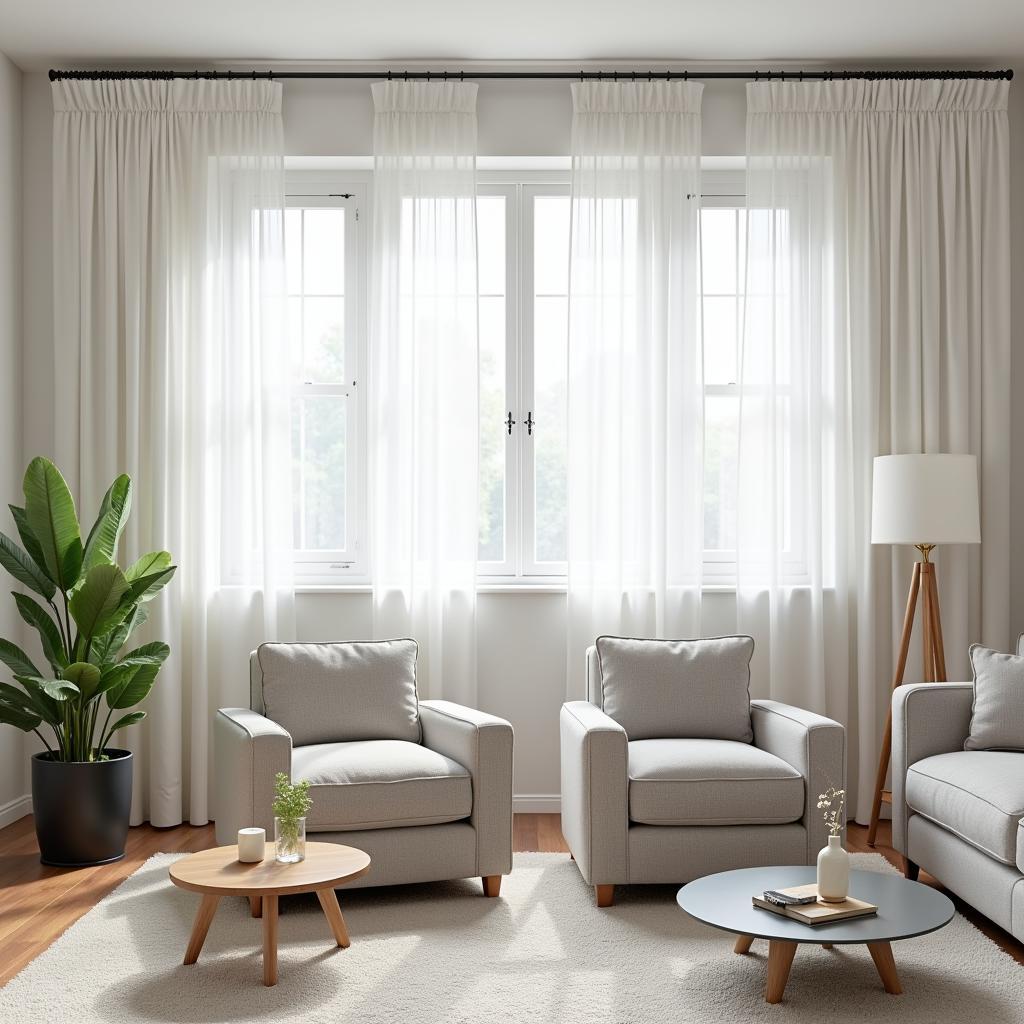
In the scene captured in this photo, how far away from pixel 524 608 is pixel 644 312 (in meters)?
1.37

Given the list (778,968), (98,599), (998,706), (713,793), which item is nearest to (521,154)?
(98,599)

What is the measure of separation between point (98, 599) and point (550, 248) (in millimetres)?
2446

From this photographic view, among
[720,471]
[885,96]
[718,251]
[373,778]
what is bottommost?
[373,778]

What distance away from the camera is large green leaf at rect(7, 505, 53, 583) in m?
3.99

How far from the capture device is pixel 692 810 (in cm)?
347

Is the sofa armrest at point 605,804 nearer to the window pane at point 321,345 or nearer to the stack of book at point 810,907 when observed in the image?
the stack of book at point 810,907

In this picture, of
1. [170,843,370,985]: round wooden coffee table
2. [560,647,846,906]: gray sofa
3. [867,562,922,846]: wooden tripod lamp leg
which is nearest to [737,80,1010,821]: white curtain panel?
[867,562,922,846]: wooden tripod lamp leg

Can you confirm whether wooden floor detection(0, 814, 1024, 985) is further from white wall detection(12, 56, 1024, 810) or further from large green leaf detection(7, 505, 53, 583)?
large green leaf detection(7, 505, 53, 583)

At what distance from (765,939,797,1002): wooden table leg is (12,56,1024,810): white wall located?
2.02m

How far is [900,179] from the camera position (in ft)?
15.3

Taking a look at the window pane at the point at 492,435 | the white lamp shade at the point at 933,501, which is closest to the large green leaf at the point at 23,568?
the window pane at the point at 492,435

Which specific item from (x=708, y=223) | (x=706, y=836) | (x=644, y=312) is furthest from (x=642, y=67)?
(x=706, y=836)

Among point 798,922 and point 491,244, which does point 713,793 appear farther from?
point 491,244

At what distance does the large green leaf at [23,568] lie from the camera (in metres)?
4.00
